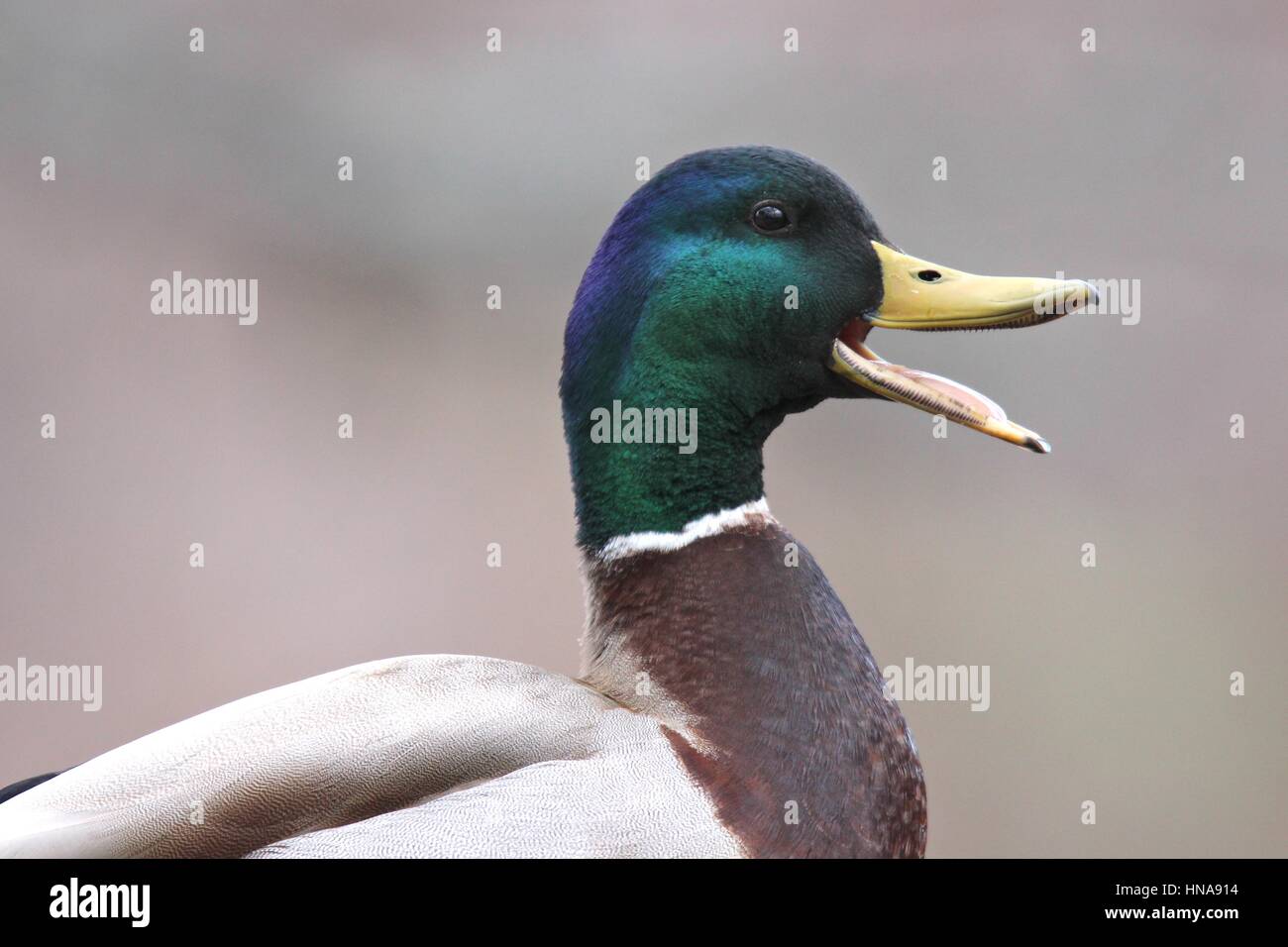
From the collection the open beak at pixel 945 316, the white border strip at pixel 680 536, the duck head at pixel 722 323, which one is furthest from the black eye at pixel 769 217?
the white border strip at pixel 680 536

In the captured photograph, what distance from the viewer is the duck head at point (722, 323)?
1.55 metres

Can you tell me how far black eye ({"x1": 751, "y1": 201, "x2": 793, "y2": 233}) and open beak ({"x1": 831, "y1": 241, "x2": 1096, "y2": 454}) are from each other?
0.10 meters

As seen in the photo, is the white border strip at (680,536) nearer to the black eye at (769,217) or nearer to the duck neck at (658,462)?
the duck neck at (658,462)

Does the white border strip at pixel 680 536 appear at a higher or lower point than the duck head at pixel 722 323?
lower

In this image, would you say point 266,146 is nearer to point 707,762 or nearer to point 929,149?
point 929,149

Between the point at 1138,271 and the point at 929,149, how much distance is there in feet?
2.37

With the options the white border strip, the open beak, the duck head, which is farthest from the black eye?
the white border strip

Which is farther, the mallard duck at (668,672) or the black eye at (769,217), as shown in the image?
the black eye at (769,217)

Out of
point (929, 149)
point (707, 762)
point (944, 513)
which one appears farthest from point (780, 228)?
point (929, 149)

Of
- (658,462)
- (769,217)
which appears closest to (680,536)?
(658,462)

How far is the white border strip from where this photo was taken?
1555 mm

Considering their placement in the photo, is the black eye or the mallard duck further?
the black eye

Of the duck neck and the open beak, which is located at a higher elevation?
the open beak

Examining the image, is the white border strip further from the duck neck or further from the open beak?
the open beak
